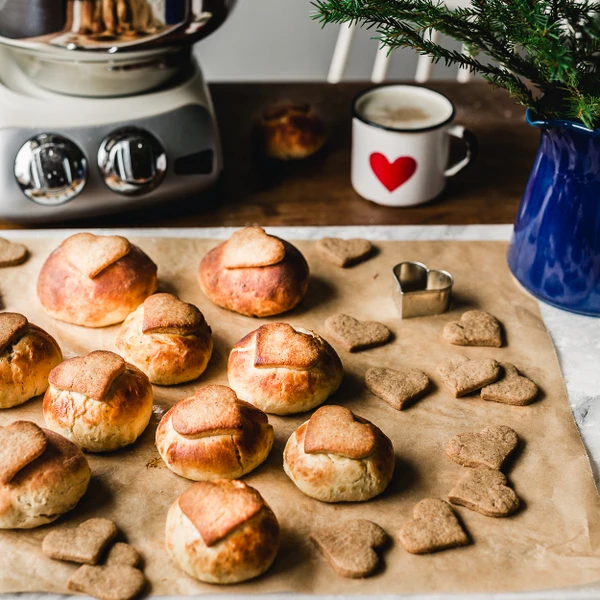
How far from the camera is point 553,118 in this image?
1.41 meters

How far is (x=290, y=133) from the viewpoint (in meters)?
2.01

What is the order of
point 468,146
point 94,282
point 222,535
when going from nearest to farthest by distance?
point 222,535 < point 94,282 < point 468,146

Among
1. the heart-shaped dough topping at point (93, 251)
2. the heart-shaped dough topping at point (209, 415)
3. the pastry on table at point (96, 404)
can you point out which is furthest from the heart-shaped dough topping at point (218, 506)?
the heart-shaped dough topping at point (93, 251)

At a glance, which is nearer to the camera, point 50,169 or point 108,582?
point 108,582

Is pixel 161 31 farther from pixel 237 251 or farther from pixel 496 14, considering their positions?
pixel 496 14

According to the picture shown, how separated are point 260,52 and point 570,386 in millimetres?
2568

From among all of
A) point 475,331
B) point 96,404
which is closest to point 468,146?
point 475,331

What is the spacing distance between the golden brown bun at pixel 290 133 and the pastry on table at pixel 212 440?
947mm

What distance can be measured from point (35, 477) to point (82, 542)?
12cm

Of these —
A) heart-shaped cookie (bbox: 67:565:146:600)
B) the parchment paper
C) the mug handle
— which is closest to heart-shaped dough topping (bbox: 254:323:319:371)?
the parchment paper

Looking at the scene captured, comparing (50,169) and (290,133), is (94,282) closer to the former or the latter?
(50,169)

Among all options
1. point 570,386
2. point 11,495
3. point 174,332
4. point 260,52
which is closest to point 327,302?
point 174,332

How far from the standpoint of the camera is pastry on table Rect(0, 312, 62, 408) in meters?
1.34

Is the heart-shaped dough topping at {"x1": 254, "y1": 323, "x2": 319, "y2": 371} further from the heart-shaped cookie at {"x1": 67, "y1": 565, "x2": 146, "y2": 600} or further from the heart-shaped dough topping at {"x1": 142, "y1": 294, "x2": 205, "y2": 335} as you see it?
the heart-shaped cookie at {"x1": 67, "y1": 565, "x2": 146, "y2": 600}
